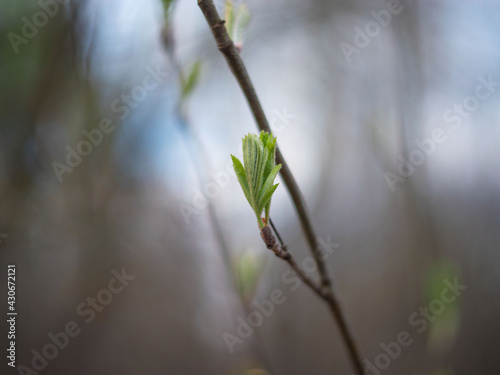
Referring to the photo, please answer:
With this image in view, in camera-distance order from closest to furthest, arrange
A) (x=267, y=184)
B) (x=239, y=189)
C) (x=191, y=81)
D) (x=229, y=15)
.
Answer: (x=267, y=184), (x=229, y=15), (x=191, y=81), (x=239, y=189)

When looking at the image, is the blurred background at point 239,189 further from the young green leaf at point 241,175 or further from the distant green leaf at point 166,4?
the young green leaf at point 241,175

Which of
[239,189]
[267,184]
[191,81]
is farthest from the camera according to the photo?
[239,189]

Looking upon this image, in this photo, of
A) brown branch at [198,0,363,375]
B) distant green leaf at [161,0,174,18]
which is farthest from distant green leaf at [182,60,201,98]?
brown branch at [198,0,363,375]

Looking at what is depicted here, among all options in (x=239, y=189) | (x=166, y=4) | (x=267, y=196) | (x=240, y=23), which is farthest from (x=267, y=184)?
(x=239, y=189)

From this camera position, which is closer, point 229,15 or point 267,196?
point 267,196

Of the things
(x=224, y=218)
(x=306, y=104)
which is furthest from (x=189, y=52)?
(x=224, y=218)

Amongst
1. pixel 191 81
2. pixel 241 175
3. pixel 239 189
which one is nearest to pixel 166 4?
pixel 191 81

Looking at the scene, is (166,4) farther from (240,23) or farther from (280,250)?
(280,250)

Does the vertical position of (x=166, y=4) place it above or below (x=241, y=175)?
above

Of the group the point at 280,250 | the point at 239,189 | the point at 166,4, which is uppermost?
the point at 166,4
